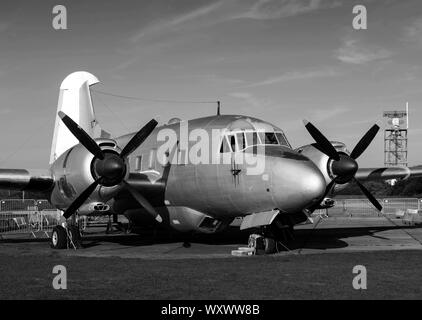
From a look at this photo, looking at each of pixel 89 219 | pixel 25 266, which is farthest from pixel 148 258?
pixel 89 219

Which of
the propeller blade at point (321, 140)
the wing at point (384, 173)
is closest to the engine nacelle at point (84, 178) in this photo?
the propeller blade at point (321, 140)

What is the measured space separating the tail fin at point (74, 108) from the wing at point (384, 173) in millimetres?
13739

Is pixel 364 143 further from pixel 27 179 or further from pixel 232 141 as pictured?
pixel 27 179

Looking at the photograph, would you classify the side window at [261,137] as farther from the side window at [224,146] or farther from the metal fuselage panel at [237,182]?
the side window at [224,146]

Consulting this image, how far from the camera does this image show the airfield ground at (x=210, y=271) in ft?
33.8

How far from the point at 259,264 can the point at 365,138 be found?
354 inches

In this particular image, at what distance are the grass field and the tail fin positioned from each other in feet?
37.0

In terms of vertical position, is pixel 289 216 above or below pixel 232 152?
below

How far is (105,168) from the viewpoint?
1736 centimetres

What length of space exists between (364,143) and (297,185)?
22.6 ft

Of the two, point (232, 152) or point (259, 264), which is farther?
point (232, 152)

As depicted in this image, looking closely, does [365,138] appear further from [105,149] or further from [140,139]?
[105,149]

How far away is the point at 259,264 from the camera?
558 inches
